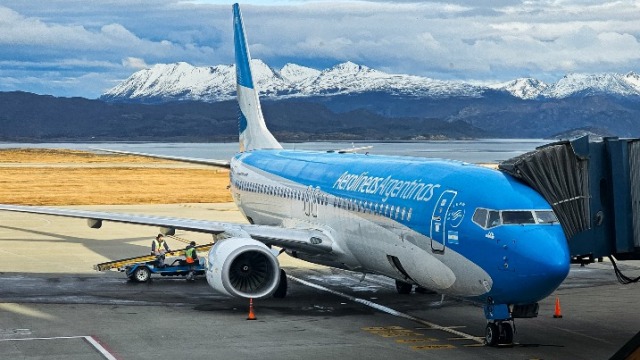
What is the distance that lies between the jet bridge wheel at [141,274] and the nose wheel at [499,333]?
1673 centimetres

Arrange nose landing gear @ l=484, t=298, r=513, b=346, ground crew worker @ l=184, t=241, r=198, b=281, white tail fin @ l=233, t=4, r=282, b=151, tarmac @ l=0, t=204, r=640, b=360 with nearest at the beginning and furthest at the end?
nose landing gear @ l=484, t=298, r=513, b=346
tarmac @ l=0, t=204, r=640, b=360
ground crew worker @ l=184, t=241, r=198, b=281
white tail fin @ l=233, t=4, r=282, b=151

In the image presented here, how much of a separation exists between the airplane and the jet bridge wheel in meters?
2.33

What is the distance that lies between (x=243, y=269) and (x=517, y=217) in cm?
994

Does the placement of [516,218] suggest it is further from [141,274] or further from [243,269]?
[141,274]

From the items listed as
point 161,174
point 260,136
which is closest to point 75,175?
point 161,174

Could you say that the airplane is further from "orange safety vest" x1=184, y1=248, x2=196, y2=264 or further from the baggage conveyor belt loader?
"orange safety vest" x1=184, y1=248, x2=196, y2=264

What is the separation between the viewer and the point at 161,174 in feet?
384

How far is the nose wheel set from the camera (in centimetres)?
2519

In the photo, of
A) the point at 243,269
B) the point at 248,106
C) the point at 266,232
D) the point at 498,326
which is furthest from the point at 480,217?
the point at 248,106

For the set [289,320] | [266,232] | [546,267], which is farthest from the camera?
[266,232]

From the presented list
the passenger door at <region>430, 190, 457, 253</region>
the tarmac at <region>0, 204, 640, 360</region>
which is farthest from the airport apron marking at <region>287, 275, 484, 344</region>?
the passenger door at <region>430, 190, 457, 253</region>

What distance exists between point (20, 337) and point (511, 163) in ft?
43.9

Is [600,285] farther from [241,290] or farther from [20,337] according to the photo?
[20,337]

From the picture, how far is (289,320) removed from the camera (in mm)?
30172
